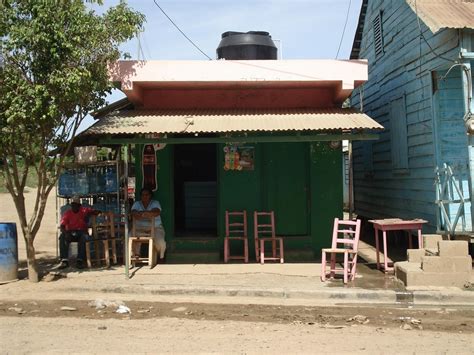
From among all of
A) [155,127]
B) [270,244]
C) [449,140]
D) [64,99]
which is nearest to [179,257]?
[270,244]

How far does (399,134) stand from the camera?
36.3 ft

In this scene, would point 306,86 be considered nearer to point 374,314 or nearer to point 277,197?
point 277,197

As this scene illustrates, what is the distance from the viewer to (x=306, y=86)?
10.4 metres

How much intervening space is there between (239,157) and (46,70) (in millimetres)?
3922

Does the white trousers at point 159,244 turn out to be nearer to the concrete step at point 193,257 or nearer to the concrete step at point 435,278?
the concrete step at point 193,257

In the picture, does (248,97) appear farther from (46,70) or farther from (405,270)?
(405,270)

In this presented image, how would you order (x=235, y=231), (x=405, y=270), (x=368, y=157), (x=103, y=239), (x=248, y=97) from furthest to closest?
(x=368, y=157), (x=248, y=97), (x=235, y=231), (x=103, y=239), (x=405, y=270)

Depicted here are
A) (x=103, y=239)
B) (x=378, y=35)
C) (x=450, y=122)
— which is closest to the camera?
(x=450, y=122)

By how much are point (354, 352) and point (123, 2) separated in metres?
6.65

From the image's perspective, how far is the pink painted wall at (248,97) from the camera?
10.5 metres

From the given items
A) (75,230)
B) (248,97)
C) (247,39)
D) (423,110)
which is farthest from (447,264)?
(247,39)

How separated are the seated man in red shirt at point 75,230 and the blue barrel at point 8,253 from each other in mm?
986

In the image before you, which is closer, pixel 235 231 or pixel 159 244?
pixel 159 244

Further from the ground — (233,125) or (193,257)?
(233,125)
